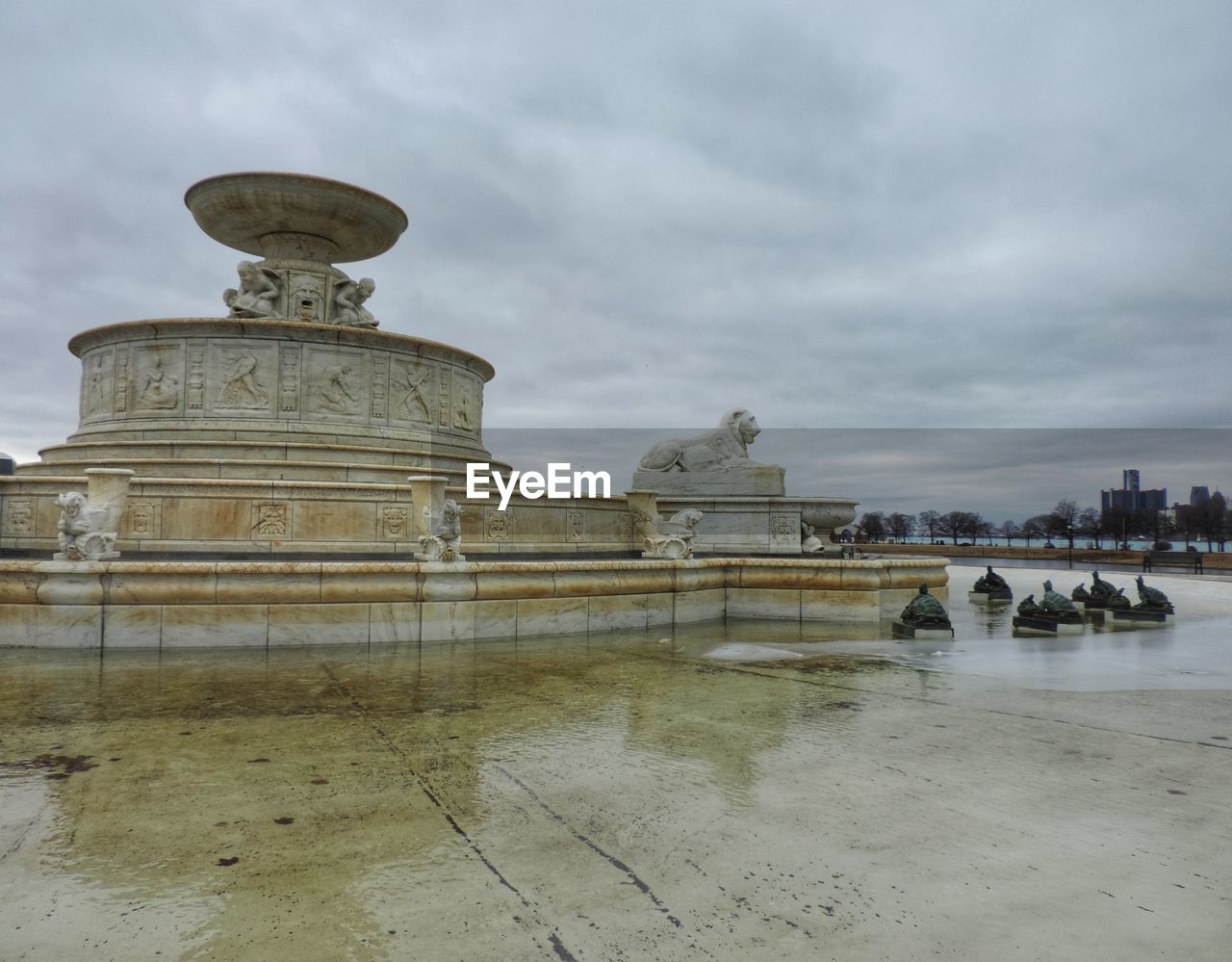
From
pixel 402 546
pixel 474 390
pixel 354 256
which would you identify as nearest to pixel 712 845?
pixel 402 546

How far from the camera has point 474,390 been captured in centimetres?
1845

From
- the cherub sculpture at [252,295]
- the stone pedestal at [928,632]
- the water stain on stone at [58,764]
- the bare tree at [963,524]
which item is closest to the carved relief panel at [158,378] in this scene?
the cherub sculpture at [252,295]

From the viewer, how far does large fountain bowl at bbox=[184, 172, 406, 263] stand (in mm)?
16266

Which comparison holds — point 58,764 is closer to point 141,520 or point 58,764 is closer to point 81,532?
point 81,532

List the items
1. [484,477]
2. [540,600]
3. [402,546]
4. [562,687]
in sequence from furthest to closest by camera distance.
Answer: [484,477] → [402,546] → [540,600] → [562,687]

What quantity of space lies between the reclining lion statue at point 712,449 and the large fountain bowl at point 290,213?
8.49m

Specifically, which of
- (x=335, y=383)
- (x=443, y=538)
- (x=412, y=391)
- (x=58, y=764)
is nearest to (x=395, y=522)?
(x=443, y=538)

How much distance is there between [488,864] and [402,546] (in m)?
9.24

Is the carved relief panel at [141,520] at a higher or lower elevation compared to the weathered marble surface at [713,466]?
lower

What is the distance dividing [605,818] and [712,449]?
14.8 m

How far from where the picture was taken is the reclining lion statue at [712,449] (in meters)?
17.8

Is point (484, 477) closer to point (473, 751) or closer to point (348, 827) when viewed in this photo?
point (473, 751)

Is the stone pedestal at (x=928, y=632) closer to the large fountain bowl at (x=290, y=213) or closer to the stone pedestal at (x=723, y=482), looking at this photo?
the stone pedestal at (x=723, y=482)

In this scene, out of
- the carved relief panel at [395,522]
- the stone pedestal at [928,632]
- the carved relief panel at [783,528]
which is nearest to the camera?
the stone pedestal at [928,632]
